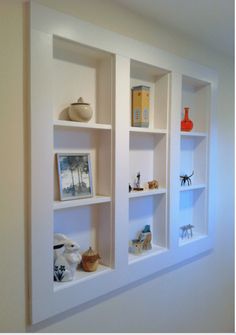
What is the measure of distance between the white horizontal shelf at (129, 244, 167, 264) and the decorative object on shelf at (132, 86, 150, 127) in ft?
2.65

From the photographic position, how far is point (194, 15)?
1749mm

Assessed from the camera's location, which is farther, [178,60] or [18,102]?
[178,60]

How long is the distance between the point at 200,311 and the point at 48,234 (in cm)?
158

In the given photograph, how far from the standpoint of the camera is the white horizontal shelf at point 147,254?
1782 mm

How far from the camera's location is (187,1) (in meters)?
1.58

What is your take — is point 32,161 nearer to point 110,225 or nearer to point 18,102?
point 18,102

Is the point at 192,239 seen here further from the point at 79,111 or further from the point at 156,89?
the point at 79,111

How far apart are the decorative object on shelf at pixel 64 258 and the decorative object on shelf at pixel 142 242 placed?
464mm

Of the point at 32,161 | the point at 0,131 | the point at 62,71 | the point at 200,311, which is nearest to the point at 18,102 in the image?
the point at 0,131

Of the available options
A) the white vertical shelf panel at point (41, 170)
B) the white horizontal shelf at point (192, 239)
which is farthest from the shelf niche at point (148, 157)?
the white vertical shelf panel at point (41, 170)

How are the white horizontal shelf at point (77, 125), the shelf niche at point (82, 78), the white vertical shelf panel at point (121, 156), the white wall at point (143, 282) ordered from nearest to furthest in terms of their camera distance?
the white wall at point (143, 282) < the white horizontal shelf at point (77, 125) < the shelf niche at point (82, 78) < the white vertical shelf panel at point (121, 156)

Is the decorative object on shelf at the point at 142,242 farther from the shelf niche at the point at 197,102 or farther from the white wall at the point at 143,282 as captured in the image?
the shelf niche at the point at 197,102

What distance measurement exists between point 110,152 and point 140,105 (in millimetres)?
392

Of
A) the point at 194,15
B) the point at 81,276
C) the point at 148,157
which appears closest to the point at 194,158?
the point at 148,157
